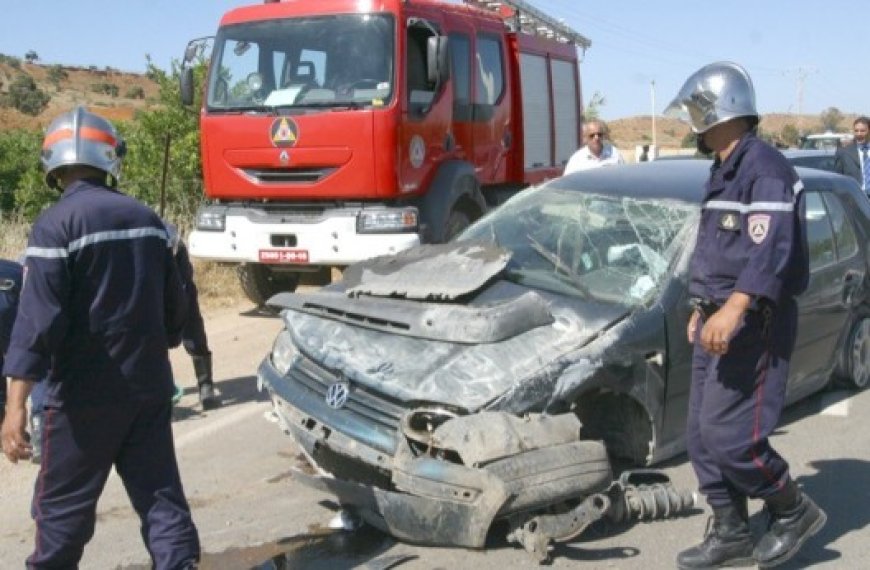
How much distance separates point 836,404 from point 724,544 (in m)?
2.72

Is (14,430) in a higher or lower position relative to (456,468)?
higher

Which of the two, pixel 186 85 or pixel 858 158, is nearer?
pixel 186 85

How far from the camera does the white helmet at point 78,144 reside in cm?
340

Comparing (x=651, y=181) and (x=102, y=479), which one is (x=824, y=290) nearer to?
(x=651, y=181)

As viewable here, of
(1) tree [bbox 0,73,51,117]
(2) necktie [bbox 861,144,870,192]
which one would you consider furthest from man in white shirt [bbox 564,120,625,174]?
(1) tree [bbox 0,73,51,117]

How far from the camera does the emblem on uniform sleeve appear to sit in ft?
11.6

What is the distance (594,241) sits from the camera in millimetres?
5266

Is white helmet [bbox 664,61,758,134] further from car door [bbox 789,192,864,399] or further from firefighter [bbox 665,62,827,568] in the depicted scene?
car door [bbox 789,192,864,399]

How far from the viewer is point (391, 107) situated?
8.60 m

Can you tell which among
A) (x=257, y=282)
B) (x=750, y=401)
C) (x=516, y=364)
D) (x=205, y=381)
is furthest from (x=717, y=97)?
(x=257, y=282)

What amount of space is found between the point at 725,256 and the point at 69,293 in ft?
7.40

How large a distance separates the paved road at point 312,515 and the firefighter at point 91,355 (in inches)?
29.5

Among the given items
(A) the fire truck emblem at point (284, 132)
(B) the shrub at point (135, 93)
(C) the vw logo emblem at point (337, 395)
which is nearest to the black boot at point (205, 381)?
(C) the vw logo emblem at point (337, 395)

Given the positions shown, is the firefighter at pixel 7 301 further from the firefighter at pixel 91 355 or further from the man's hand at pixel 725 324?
the man's hand at pixel 725 324
